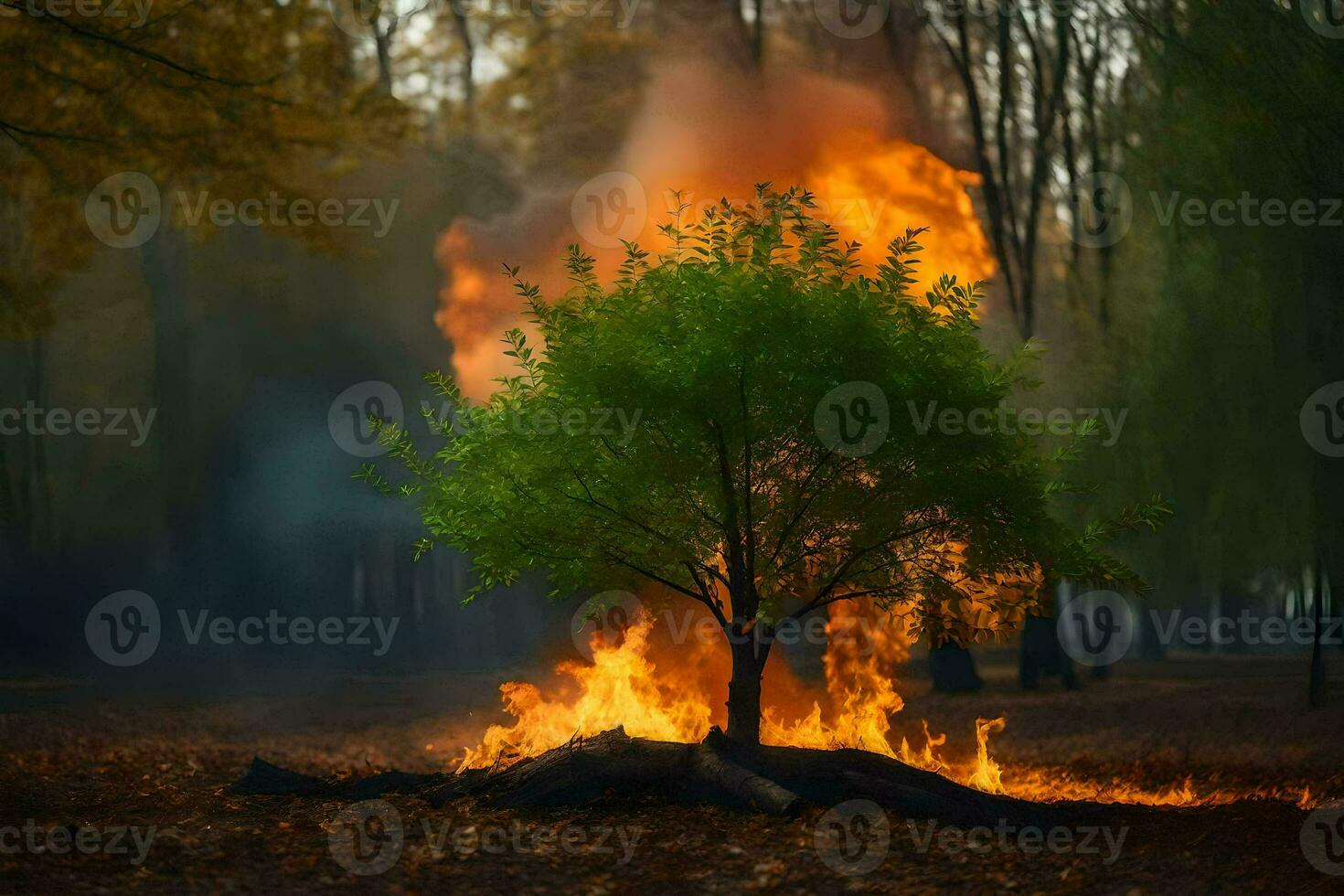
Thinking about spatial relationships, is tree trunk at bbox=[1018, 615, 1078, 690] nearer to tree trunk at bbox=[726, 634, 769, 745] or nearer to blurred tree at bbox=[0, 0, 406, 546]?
tree trunk at bbox=[726, 634, 769, 745]

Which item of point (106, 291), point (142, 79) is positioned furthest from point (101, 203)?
point (142, 79)

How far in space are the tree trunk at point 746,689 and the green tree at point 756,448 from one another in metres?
0.02

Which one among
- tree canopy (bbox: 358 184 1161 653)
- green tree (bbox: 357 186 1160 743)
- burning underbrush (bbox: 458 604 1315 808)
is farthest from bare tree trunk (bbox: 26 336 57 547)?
green tree (bbox: 357 186 1160 743)

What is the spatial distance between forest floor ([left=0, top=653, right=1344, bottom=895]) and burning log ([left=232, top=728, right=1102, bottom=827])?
288mm

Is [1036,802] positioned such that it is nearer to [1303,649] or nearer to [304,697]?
[304,697]

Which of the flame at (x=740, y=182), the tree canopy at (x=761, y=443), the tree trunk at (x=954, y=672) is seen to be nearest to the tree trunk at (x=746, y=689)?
the tree canopy at (x=761, y=443)

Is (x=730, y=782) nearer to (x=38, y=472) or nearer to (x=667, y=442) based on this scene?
(x=667, y=442)

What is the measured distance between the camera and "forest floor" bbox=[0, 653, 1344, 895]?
35.2 ft

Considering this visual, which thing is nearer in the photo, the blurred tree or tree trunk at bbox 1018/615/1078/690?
the blurred tree

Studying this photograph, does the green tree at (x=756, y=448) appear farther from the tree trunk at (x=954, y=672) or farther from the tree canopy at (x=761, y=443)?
the tree trunk at (x=954, y=672)

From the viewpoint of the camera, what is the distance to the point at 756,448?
1403cm

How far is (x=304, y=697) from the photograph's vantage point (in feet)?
90.4

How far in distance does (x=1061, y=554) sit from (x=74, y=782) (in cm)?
1231

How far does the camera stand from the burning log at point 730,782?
13.1 metres
